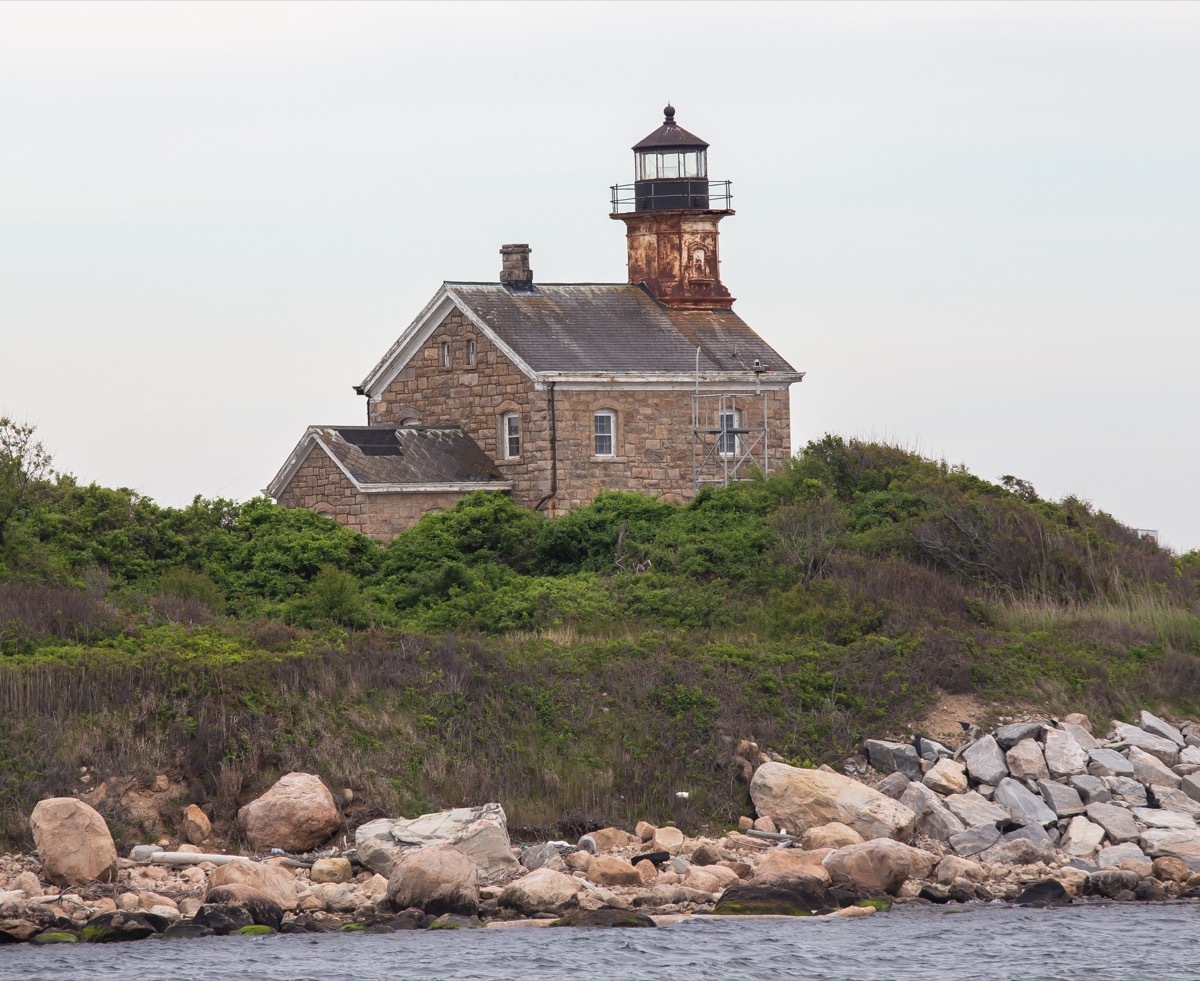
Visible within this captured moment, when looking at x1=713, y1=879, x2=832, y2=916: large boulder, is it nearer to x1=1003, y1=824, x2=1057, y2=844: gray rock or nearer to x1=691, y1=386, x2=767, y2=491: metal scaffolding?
x1=1003, y1=824, x2=1057, y2=844: gray rock

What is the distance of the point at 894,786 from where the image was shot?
→ 838 inches

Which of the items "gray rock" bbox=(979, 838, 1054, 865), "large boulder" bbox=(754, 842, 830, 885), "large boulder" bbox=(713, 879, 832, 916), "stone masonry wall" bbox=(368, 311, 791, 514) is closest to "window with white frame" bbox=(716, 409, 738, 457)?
"stone masonry wall" bbox=(368, 311, 791, 514)

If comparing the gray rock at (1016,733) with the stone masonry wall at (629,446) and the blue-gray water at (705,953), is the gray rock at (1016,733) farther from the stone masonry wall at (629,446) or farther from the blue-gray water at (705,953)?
the stone masonry wall at (629,446)

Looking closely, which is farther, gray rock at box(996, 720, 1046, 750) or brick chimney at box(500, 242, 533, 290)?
brick chimney at box(500, 242, 533, 290)

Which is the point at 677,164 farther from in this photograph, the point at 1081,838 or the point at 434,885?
the point at 434,885

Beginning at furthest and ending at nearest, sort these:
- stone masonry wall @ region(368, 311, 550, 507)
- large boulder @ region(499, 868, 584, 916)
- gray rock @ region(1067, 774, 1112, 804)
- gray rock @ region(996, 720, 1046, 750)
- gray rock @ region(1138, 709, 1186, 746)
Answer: stone masonry wall @ region(368, 311, 550, 507) → gray rock @ region(1138, 709, 1186, 746) → gray rock @ region(996, 720, 1046, 750) → gray rock @ region(1067, 774, 1112, 804) → large boulder @ region(499, 868, 584, 916)

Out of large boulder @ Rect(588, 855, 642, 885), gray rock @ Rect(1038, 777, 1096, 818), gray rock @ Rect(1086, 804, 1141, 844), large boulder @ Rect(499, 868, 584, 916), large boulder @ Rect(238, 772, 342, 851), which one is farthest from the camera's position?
gray rock @ Rect(1038, 777, 1096, 818)

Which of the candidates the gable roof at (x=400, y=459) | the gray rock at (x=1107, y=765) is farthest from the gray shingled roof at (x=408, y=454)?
the gray rock at (x=1107, y=765)

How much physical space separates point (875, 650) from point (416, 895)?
808cm

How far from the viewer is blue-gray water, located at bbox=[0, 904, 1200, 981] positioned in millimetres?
15711

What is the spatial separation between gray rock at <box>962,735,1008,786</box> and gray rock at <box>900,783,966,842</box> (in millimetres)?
837

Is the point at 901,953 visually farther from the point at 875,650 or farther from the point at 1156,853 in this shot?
the point at 875,650

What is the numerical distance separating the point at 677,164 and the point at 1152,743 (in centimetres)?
2251

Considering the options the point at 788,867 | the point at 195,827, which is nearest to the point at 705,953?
the point at 788,867
